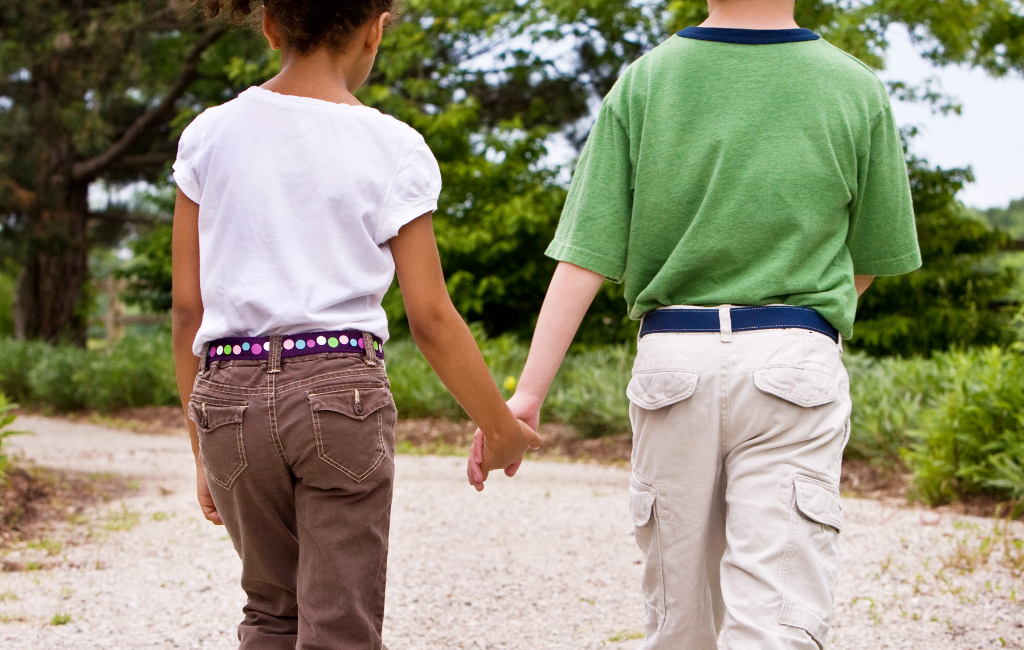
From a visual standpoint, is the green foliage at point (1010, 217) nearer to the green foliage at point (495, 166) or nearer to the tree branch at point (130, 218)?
the green foliage at point (495, 166)

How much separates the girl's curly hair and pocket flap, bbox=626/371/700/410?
0.80 metres

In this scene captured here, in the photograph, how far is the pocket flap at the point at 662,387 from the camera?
1.68m

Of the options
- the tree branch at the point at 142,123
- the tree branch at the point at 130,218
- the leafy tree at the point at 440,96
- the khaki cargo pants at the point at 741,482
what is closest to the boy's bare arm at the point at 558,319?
the khaki cargo pants at the point at 741,482

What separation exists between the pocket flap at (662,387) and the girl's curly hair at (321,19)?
801 millimetres

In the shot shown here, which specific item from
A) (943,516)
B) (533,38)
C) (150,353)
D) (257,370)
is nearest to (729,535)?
(257,370)

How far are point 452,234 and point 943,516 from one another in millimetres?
6409

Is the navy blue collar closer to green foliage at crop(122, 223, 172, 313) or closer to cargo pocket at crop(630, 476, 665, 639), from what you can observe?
cargo pocket at crop(630, 476, 665, 639)

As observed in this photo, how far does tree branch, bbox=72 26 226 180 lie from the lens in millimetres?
13930

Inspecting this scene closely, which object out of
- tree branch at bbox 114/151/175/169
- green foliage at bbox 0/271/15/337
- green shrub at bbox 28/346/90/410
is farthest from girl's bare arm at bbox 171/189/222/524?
green foliage at bbox 0/271/15/337

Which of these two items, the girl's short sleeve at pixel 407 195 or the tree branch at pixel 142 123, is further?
the tree branch at pixel 142 123

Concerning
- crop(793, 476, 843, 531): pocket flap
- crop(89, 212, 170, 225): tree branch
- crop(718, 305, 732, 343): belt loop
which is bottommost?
crop(793, 476, 843, 531): pocket flap

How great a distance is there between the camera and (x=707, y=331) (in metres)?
1.70

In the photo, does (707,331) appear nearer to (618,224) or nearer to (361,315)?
(618,224)

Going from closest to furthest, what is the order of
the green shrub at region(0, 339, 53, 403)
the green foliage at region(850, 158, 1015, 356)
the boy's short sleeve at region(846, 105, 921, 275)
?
the boy's short sleeve at region(846, 105, 921, 275), the green foliage at region(850, 158, 1015, 356), the green shrub at region(0, 339, 53, 403)
